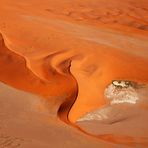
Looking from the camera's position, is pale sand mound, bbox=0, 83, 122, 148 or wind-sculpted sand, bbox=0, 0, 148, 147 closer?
pale sand mound, bbox=0, 83, 122, 148

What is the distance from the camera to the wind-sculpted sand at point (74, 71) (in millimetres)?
4816

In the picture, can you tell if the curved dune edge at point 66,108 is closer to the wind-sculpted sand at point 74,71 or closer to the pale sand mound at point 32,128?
the wind-sculpted sand at point 74,71

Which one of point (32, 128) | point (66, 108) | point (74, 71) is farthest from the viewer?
point (74, 71)

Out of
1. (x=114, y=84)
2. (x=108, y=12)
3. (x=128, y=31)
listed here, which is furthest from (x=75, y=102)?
(x=108, y=12)

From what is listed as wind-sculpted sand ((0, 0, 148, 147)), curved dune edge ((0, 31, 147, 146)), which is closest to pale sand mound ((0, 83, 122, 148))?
wind-sculpted sand ((0, 0, 148, 147))

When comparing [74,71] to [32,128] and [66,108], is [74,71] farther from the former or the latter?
[32,128]

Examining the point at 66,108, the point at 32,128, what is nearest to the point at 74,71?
the point at 66,108

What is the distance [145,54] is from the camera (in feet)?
29.5

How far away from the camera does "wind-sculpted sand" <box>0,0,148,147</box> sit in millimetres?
4816

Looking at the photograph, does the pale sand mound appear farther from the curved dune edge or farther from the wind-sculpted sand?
the curved dune edge

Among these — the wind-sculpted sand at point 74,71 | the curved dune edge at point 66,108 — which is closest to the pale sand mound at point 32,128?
the wind-sculpted sand at point 74,71

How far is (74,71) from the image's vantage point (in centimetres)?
740

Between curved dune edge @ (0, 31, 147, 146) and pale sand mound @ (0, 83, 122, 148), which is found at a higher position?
pale sand mound @ (0, 83, 122, 148)

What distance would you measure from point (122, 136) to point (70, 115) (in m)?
0.98
